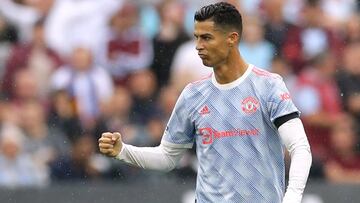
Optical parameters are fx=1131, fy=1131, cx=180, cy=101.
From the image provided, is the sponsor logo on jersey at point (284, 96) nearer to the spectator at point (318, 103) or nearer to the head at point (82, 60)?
the spectator at point (318, 103)

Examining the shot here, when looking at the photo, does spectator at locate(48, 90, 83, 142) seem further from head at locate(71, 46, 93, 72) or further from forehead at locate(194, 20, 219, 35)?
forehead at locate(194, 20, 219, 35)

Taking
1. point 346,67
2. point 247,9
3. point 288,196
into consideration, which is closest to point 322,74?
point 346,67

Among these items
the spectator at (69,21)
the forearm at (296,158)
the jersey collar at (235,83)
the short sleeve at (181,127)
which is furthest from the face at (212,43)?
the spectator at (69,21)

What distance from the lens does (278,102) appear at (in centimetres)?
662

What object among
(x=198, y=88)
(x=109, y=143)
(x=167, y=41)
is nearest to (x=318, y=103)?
(x=167, y=41)

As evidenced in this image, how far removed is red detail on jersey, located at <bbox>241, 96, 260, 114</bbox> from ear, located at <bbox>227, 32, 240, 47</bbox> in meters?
0.34

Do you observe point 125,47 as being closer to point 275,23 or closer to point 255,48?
point 255,48

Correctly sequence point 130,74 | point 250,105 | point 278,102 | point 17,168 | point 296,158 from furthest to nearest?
point 130,74, point 17,168, point 250,105, point 278,102, point 296,158

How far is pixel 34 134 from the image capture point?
11164 mm

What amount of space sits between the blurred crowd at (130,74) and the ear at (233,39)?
4188 mm

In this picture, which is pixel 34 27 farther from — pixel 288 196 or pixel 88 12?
pixel 288 196

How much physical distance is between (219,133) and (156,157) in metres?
0.56

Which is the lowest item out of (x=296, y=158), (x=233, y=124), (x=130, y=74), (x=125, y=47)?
(x=130, y=74)

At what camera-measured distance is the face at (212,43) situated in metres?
6.77
